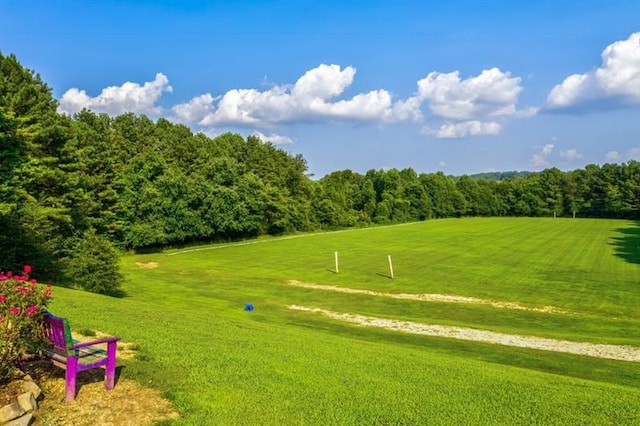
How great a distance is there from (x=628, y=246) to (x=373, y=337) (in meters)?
58.1

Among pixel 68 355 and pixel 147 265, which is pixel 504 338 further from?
pixel 147 265

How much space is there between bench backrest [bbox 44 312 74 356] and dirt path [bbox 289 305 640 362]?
18.8 metres

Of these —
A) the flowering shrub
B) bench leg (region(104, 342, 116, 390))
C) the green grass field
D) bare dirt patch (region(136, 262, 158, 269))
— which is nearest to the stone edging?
the flowering shrub

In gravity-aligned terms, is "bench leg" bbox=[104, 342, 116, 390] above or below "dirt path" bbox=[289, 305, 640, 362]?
above

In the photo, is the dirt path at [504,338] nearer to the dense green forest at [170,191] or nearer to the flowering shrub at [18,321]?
the dense green forest at [170,191]

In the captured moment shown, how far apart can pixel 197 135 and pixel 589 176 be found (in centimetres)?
11984

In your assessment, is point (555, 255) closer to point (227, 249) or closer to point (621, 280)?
point (621, 280)

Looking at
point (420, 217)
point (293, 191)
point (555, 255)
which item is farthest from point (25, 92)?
point (420, 217)

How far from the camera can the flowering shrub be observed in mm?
6777

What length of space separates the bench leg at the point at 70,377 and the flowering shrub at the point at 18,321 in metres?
0.65

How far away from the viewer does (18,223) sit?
90.5 feet

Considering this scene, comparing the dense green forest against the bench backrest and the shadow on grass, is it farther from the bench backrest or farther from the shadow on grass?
the shadow on grass

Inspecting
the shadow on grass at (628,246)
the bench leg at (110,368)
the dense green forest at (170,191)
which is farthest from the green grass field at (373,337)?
the dense green forest at (170,191)

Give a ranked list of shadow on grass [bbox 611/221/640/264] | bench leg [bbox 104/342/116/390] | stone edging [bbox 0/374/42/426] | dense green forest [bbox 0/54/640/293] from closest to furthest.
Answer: stone edging [bbox 0/374/42/426]
bench leg [bbox 104/342/116/390]
dense green forest [bbox 0/54/640/293]
shadow on grass [bbox 611/221/640/264]
